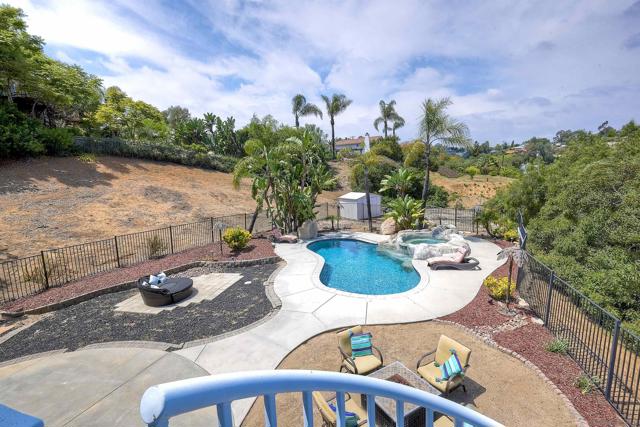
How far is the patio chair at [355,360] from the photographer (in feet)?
18.8

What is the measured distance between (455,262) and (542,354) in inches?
217

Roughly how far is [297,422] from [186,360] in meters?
2.89

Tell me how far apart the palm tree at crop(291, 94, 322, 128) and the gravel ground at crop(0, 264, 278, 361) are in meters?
41.8

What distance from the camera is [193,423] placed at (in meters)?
4.73

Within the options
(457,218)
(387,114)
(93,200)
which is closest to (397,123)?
(387,114)

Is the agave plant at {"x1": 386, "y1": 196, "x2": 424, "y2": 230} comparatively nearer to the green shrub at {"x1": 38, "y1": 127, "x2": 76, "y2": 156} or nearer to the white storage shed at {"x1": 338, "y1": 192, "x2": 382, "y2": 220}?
the white storage shed at {"x1": 338, "y1": 192, "x2": 382, "y2": 220}

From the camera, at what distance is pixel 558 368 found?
233 inches

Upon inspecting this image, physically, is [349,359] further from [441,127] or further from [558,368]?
[441,127]

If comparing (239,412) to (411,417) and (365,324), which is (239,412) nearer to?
(411,417)

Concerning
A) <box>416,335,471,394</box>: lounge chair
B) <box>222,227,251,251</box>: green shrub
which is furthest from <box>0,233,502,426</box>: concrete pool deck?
<box>222,227,251,251</box>: green shrub

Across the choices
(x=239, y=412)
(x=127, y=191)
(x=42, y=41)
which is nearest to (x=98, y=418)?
(x=239, y=412)

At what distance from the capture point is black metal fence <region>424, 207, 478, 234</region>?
752 inches

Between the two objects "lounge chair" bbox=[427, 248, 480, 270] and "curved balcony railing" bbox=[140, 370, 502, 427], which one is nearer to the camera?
"curved balcony railing" bbox=[140, 370, 502, 427]

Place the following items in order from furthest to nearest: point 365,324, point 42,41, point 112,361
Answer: point 42,41
point 365,324
point 112,361
